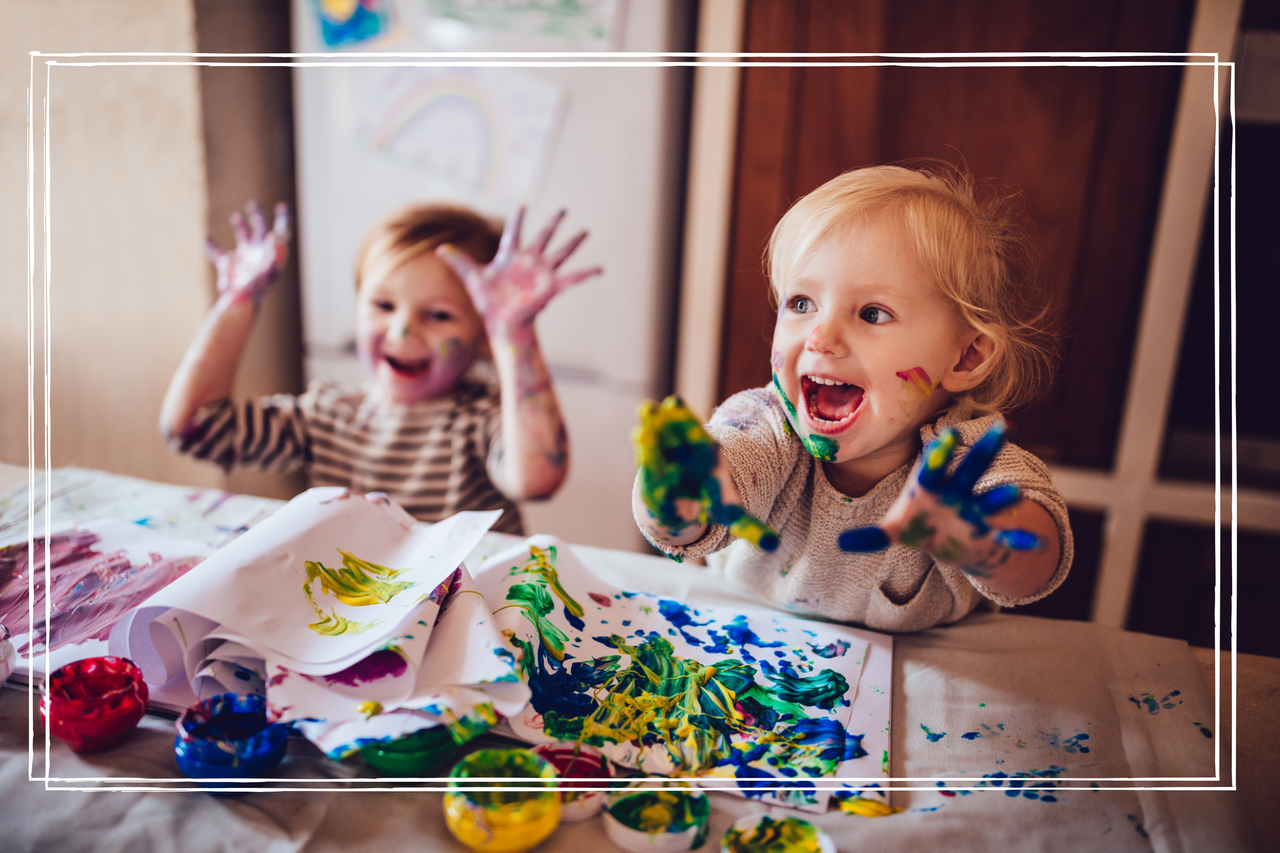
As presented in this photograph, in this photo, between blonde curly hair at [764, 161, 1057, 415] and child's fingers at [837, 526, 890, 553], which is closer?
child's fingers at [837, 526, 890, 553]

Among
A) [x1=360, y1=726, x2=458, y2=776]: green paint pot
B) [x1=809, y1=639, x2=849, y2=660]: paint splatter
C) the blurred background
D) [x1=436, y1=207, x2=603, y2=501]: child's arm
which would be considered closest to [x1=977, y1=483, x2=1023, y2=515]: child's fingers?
[x1=809, y1=639, x2=849, y2=660]: paint splatter

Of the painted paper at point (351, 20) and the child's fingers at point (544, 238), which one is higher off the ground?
the painted paper at point (351, 20)

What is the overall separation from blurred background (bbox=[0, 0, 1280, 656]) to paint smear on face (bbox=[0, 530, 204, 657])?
2.56 feet

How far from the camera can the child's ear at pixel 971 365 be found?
0.61m

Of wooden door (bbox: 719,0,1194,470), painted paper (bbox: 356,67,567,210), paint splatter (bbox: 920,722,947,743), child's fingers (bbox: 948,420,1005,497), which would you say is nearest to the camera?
child's fingers (bbox: 948,420,1005,497)

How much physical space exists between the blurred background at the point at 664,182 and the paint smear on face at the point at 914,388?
78 cm

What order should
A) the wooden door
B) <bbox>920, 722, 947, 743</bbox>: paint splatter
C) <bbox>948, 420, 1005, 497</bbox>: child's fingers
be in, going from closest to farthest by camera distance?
1. <bbox>948, 420, 1005, 497</bbox>: child's fingers
2. <bbox>920, 722, 947, 743</bbox>: paint splatter
3. the wooden door

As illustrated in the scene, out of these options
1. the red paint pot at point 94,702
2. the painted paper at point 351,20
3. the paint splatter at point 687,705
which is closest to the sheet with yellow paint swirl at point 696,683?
the paint splatter at point 687,705

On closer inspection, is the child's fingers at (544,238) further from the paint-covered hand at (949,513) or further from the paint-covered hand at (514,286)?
the paint-covered hand at (949,513)

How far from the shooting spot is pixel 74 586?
68 cm

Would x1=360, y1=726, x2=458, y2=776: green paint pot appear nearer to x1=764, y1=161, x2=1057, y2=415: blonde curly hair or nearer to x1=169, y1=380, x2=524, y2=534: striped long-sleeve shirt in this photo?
x1=764, y1=161, x2=1057, y2=415: blonde curly hair

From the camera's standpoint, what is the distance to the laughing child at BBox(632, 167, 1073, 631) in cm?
52

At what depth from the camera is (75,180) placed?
149 centimetres

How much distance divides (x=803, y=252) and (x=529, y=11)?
3.37 ft
